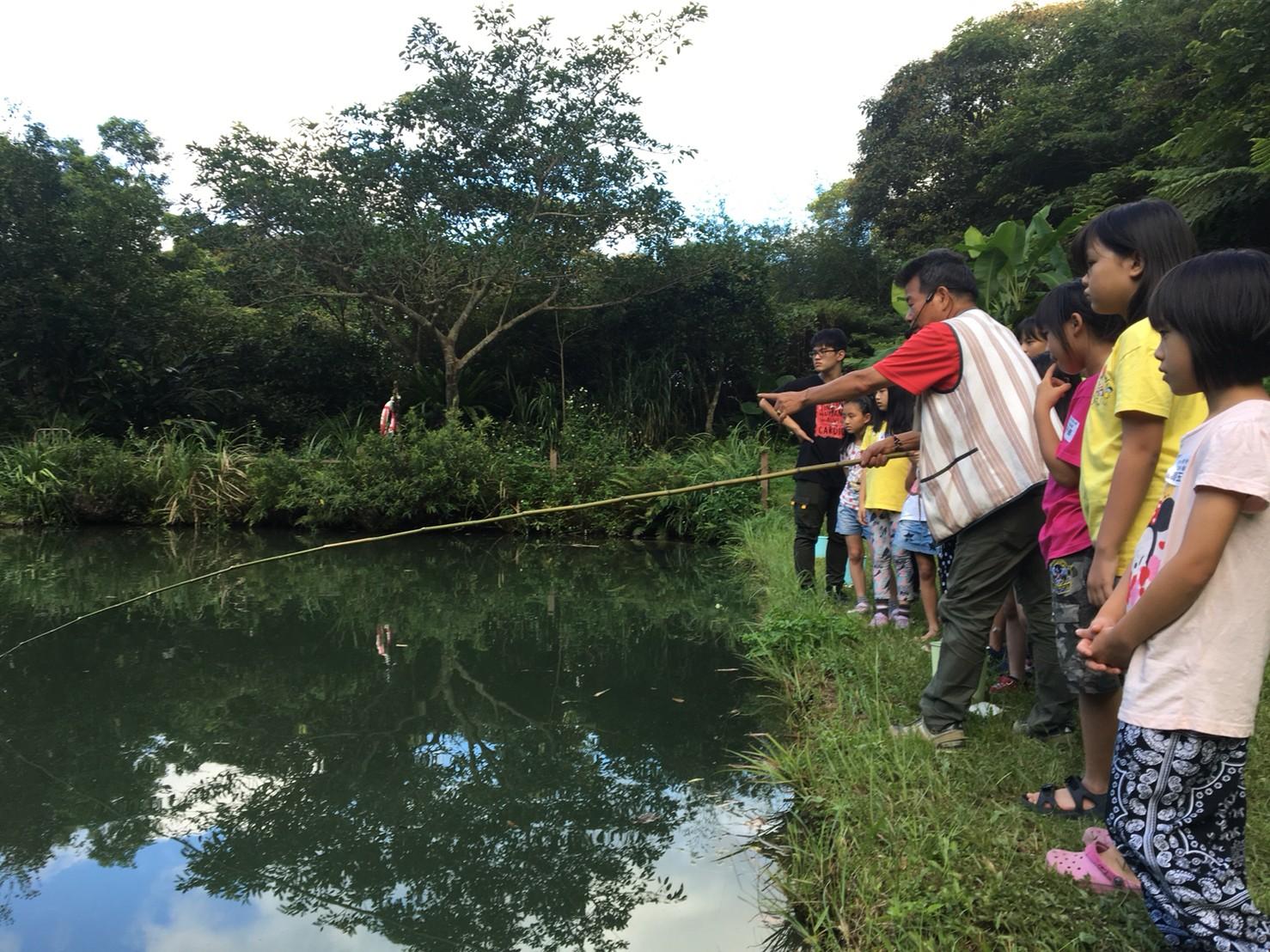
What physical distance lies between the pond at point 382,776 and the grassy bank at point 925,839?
0.68ft

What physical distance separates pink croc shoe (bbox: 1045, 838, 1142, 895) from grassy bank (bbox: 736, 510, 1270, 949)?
0.03m

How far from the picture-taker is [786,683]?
361 cm

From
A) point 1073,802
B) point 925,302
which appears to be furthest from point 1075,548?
point 925,302

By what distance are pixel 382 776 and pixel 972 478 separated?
215 cm

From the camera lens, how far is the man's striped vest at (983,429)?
252 centimetres

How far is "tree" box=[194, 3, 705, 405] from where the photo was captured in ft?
38.0

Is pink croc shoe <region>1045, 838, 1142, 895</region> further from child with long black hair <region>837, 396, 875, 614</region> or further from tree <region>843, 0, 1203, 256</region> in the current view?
tree <region>843, 0, 1203, 256</region>

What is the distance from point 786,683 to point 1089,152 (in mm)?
13268

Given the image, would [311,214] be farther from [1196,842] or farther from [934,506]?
[1196,842]

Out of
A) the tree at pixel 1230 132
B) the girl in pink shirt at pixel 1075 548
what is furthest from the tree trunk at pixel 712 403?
the girl in pink shirt at pixel 1075 548

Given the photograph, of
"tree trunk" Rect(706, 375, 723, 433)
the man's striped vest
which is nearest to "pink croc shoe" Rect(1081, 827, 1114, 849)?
the man's striped vest

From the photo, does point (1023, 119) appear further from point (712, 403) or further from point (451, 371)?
point (451, 371)

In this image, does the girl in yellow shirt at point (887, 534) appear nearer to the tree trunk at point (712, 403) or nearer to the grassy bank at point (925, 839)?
the grassy bank at point (925, 839)

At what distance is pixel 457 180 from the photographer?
11984 millimetres
